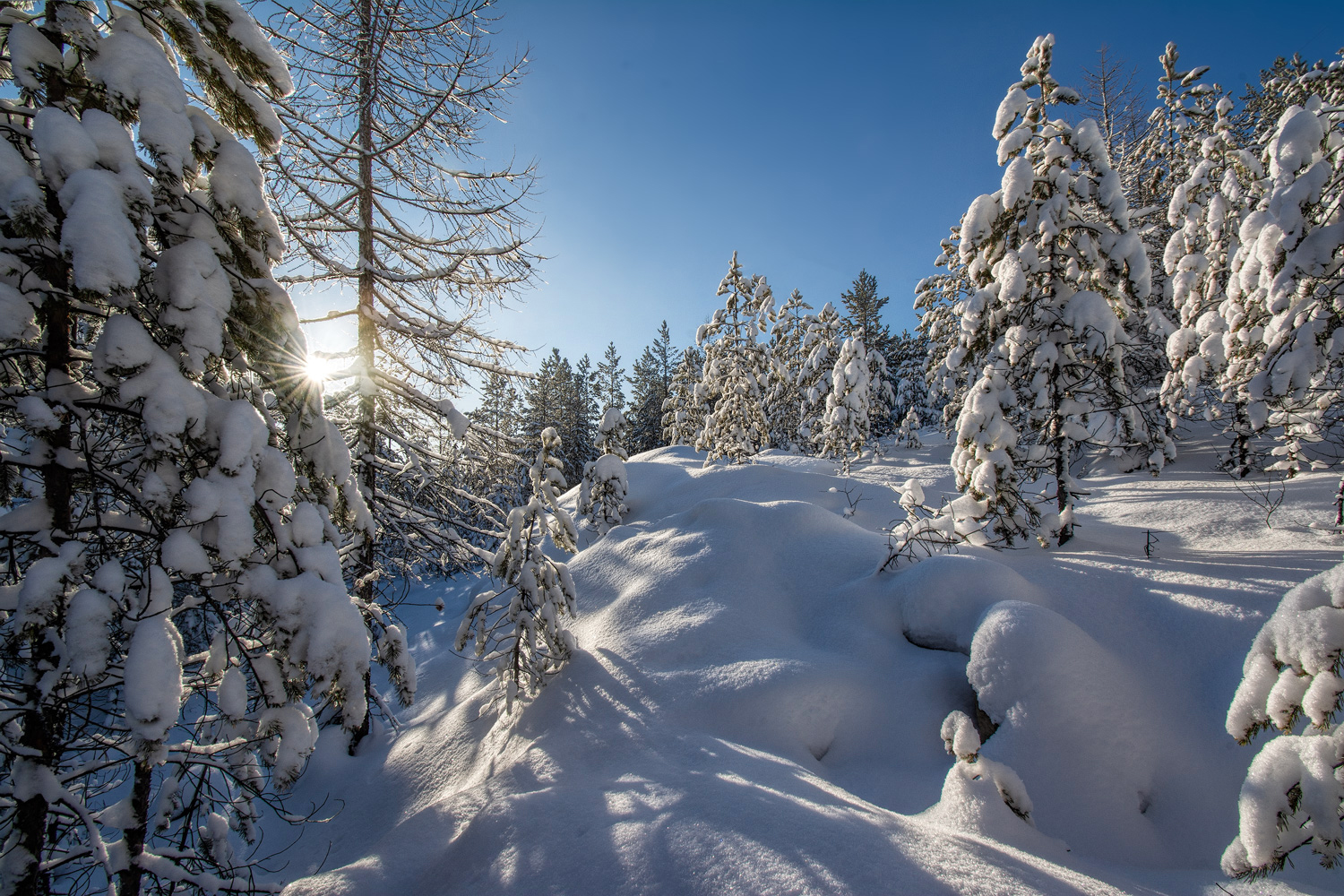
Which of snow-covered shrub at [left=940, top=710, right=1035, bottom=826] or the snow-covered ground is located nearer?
the snow-covered ground

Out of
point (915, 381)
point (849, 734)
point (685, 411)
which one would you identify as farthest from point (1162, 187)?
point (849, 734)

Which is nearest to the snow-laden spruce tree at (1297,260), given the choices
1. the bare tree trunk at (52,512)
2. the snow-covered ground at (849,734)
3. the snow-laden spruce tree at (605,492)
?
the snow-covered ground at (849,734)

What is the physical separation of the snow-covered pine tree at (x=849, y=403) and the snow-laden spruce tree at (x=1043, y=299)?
346 inches

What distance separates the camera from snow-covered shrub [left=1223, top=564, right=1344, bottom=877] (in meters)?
1.55

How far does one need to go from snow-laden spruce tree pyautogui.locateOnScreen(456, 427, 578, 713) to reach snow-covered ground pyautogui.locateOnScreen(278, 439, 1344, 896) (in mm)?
293

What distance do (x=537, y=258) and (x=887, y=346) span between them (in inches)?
1229

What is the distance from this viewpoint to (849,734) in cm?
412

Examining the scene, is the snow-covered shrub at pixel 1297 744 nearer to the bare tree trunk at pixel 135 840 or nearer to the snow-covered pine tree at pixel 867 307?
the bare tree trunk at pixel 135 840

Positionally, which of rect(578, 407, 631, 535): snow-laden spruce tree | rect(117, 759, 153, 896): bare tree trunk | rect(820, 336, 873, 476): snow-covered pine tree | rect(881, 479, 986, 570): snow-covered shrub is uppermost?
rect(820, 336, 873, 476): snow-covered pine tree

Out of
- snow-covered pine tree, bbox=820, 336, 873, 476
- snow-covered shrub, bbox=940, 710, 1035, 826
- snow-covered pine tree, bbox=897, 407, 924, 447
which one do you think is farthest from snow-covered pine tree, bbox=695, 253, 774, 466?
snow-covered shrub, bbox=940, 710, 1035, 826

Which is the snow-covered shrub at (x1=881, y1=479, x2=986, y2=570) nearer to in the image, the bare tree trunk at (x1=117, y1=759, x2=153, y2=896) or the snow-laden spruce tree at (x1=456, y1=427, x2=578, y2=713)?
the snow-laden spruce tree at (x1=456, y1=427, x2=578, y2=713)

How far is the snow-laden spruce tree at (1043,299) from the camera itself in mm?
5691

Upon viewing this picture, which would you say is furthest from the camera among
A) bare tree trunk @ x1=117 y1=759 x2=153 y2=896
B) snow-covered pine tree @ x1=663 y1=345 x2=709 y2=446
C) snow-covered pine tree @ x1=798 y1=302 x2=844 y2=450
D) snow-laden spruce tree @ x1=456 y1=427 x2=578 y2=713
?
snow-covered pine tree @ x1=663 y1=345 x2=709 y2=446

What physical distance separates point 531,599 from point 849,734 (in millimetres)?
3129
